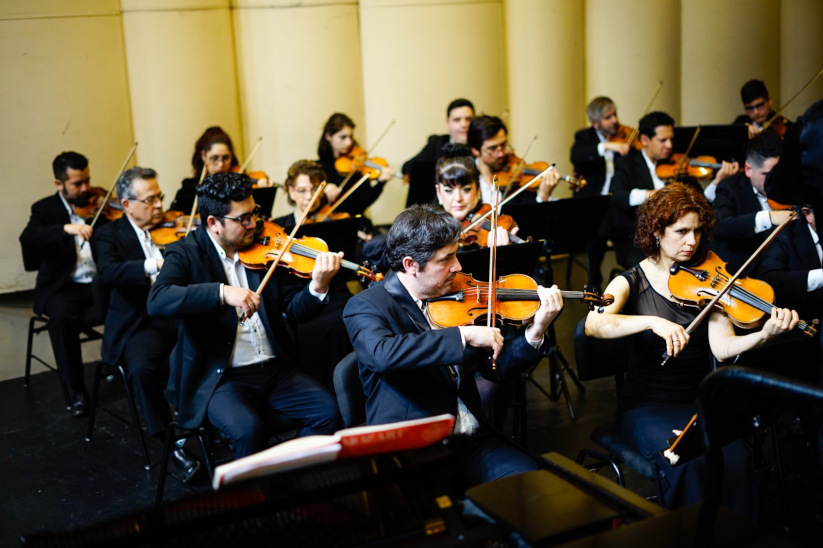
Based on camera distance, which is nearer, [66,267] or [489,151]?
[66,267]

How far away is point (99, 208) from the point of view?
464 cm

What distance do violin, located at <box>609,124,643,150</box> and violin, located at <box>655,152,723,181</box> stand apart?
30cm

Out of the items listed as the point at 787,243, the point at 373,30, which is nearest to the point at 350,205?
the point at 373,30

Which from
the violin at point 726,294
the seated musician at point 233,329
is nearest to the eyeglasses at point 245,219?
the seated musician at point 233,329

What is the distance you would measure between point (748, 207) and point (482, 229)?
1.45 metres

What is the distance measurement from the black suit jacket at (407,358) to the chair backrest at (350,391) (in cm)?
11

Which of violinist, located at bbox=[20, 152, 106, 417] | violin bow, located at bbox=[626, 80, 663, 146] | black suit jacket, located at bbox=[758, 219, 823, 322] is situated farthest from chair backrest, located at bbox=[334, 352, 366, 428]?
violin bow, located at bbox=[626, 80, 663, 146]

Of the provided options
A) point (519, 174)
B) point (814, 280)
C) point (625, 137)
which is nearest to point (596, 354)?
point (814, 280)

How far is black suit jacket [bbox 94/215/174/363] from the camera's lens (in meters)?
3.87

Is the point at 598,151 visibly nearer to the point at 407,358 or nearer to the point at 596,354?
the point at 596,354

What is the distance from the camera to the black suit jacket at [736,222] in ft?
13.5

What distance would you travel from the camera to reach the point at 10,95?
5004 millimetres

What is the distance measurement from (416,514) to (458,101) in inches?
170

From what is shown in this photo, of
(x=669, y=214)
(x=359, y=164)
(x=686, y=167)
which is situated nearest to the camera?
(x=669, y=214)
